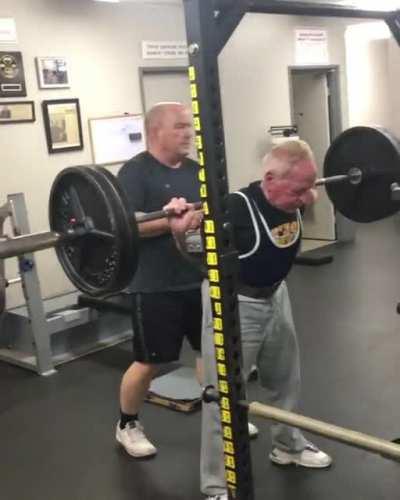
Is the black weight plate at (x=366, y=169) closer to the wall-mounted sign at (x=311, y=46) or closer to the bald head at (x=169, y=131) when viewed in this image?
the bald head at (x=169, y=131)

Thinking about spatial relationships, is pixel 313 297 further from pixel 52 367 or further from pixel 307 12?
pixel 307 12

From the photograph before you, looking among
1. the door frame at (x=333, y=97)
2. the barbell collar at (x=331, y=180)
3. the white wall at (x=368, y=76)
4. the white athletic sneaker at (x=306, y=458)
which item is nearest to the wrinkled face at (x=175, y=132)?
the barbell collar at (x=331, y=180)

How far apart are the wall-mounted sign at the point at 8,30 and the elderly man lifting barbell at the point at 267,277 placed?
292 cm

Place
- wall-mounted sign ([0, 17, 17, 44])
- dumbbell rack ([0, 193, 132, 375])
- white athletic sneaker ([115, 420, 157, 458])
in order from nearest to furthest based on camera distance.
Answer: white athletic sneaker ([115, 420, 157, 458]), dumbbell rack ([0, 193, 132, 375]), wall-mounted sign ([0, 17, 17, 44])

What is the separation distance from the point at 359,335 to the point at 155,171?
208 centimetres

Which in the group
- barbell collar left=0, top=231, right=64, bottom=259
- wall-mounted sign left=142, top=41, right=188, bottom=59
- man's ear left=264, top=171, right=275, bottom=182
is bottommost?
barbell collar left=0, top=231, right=64, bottom=259

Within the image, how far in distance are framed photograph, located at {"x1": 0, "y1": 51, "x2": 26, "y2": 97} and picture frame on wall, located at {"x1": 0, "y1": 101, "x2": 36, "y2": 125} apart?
0.06 meters

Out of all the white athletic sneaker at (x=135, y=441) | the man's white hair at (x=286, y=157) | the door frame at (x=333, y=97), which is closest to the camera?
the man's white hair at (x=286, y=157)

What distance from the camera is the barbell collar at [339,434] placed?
4.63ft

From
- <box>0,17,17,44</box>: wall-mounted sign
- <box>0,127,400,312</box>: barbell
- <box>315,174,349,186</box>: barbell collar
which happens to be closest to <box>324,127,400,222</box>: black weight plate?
<box>315,174,349,186</box>: barbell collar

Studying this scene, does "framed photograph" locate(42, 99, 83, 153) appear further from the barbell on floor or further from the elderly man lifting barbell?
the barbell on floor

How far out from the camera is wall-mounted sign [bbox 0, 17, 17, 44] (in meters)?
4.41

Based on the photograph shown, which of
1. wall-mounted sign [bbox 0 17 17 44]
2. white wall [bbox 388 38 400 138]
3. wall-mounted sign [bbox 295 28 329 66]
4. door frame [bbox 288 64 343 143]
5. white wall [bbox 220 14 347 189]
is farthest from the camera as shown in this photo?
white wall [bbox 388 38 400 138]

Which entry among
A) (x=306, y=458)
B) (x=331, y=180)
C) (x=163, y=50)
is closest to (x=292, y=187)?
(x=331, y=180)
